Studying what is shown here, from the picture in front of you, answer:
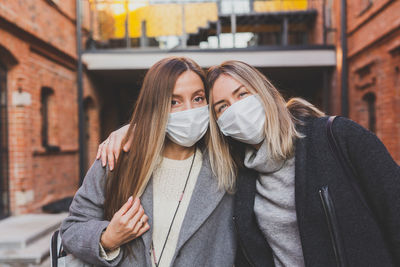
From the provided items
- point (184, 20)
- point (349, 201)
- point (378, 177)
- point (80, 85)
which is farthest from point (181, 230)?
point (184, 20)

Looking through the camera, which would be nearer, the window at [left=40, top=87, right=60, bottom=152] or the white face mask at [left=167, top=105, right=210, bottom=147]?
the white face mask at [left=167, top=105, right=210, bottom=147]

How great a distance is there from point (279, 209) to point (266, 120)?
44 centimetres

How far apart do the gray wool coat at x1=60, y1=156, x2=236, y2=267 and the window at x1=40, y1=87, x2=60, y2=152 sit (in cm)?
595

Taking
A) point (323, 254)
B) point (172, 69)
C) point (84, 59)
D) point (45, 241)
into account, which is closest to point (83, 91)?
point (84, 59)

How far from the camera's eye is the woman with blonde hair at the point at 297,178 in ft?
4.32

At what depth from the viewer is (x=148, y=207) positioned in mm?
1565

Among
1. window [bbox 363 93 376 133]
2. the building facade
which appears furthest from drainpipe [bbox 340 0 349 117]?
window [bbox 363 93 376 133]

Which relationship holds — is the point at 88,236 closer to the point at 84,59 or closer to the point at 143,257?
the point at 143,257

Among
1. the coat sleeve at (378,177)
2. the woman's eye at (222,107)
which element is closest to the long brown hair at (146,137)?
the woman's eye at (222,107)

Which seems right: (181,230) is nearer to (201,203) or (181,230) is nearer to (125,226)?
(201,203)

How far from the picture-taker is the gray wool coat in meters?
1.45

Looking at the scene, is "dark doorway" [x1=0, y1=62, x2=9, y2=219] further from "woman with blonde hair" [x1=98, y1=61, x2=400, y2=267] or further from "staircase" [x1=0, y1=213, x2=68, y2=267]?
"woman with blonde hair" [x1=98, y1=61, x2=400, y2=267]

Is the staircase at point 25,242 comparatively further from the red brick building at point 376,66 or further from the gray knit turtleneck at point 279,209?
the red brick building at point 376,66

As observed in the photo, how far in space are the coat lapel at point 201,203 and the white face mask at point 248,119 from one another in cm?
27
